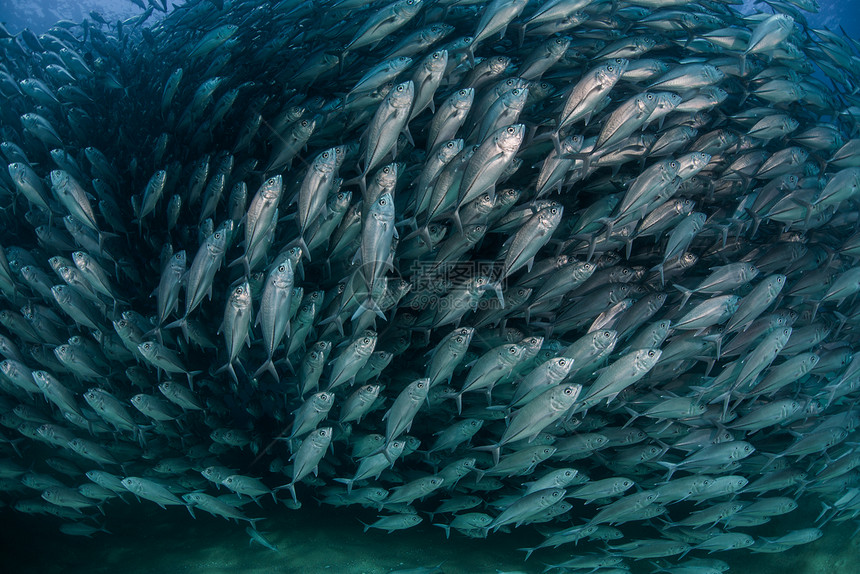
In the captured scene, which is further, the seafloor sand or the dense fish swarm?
the seafloor sand

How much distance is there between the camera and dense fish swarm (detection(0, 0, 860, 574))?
3.07m

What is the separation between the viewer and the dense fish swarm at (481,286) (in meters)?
3.07

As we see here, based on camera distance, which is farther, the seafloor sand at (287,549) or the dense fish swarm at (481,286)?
the seafloor sand at (287,549)

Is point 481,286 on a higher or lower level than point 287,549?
higher

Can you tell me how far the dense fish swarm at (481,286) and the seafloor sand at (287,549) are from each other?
0.28m

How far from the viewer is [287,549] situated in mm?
3844

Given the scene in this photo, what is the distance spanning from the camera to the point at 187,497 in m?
3.47

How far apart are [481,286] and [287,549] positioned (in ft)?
10.5

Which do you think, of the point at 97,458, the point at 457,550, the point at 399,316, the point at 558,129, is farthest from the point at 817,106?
the point at 97,458

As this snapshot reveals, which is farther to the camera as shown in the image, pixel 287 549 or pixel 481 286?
pixel 287 549

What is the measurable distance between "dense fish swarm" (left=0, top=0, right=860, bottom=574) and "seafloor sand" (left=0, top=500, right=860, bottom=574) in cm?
28

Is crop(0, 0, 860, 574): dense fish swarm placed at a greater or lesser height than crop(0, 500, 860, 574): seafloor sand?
greater

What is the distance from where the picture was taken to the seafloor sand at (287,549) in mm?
3730

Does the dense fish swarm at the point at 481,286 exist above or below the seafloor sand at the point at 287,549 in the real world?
above
